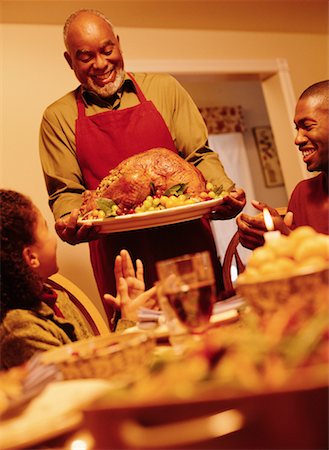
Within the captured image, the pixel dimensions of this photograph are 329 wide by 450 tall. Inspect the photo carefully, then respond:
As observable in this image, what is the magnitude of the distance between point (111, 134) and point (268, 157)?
14.3 ft

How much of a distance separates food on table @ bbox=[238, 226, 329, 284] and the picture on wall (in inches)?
226

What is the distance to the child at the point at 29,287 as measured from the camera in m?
1.06

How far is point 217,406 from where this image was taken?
0.43m

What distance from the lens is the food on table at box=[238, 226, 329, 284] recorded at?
0.70 m

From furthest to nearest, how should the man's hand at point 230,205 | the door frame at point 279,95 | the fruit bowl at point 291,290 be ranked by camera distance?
the door frame at point 279,95 → the man's hand at point 230,205 → the fruit bowl at point 291,290

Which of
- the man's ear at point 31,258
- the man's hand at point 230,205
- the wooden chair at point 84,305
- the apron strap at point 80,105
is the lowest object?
the wooden chair at point 84,305

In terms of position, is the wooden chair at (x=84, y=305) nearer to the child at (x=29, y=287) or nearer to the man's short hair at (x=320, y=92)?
the child at (x=29, y=287)

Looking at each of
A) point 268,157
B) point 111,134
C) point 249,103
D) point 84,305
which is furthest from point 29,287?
point 249,103

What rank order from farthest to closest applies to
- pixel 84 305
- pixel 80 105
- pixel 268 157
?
1. pixel 268 157
2. pixel 80 105
3. pixel 84 305

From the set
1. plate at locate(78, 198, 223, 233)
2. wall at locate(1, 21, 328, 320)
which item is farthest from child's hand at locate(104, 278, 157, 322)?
wall at locate(1, 21, 328, 320)

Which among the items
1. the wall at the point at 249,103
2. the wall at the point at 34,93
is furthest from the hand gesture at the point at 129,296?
the wall at the point at 249,103

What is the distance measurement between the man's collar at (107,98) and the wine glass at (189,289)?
162 centimetres

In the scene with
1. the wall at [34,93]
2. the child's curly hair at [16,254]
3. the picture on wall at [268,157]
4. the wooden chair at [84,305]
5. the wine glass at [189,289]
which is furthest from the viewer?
the picture on wall at [268,157]

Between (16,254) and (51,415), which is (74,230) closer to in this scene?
(16,254)
